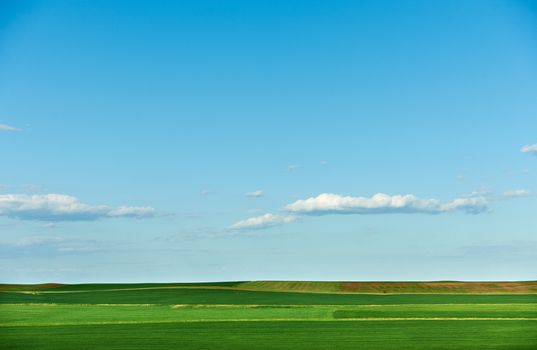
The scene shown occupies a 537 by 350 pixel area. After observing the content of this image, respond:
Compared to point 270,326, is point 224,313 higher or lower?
higher

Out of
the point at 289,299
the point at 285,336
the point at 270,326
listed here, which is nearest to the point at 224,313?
the point at 270,326

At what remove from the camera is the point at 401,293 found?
324 ft

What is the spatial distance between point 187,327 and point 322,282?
258ft

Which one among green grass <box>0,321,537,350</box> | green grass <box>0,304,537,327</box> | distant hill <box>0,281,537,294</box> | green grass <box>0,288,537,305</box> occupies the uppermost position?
distant hill <box>0,281,537,294</box>

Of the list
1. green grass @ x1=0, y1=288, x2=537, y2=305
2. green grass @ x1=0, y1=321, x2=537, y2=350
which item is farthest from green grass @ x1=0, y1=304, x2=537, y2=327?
green grass @ x1=0, y1=288, x2=537, y2=305

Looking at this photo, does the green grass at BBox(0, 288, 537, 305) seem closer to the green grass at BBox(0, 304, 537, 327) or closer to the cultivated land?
the cultivated land

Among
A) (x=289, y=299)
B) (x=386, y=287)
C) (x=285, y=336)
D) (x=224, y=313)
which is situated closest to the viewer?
(x=285, y=336)

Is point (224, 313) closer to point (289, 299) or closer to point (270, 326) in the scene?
point (270, 326)

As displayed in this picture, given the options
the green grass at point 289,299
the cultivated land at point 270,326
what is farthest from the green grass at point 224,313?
the green grass at point 289,299

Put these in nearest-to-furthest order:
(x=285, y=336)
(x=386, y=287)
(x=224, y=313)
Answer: (x=285, y=336) < (x=224, y=313) < (x=386, y=287)

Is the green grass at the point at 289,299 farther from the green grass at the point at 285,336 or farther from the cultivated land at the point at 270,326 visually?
the green grass at the point at 285,336

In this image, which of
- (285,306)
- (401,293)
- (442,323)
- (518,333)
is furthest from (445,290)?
(518,333)

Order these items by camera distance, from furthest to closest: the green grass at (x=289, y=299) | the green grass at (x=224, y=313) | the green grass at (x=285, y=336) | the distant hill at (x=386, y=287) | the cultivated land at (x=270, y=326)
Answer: the distant hill at (x=386, y=287)
the green grass at (x=289, y=299)
the green grass at (x=224, y=313)
the cultivated land at (x=270, y=326)
the green grass at (x=285, y=336)

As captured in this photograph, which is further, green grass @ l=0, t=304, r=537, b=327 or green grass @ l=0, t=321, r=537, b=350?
green grass @ l=0, t=304, r=537, b=327
